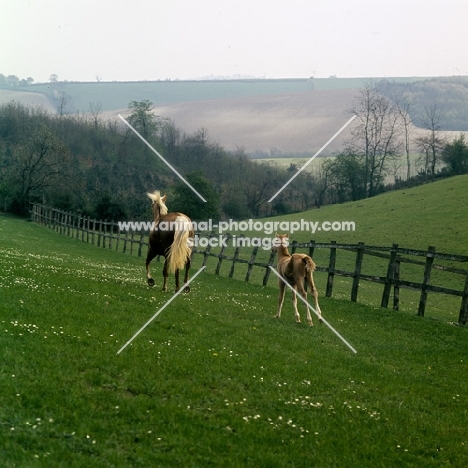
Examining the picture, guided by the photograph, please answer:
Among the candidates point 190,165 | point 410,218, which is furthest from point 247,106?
point 410,218

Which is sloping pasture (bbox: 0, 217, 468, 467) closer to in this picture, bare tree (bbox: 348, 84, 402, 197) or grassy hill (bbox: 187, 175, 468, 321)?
grassy hill (bbox: 187, 175, 468, 321)

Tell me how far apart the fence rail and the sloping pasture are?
459 cm

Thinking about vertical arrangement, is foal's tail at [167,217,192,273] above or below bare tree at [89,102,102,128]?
below

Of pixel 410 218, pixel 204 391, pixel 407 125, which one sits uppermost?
pixel 407 125

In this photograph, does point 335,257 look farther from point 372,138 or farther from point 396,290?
point 372,138

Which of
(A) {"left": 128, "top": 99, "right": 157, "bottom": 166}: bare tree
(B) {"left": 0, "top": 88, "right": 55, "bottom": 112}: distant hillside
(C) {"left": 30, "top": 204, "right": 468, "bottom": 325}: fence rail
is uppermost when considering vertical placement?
(B) {"left": 0, "top": 88, "right": 55, "bottom": 112}: distant hillside

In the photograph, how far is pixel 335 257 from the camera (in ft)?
76.2

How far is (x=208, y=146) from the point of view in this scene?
81.6 meters

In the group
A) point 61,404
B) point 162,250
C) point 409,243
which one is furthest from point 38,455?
point 409,243

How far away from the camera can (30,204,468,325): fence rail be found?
1692 centimetres

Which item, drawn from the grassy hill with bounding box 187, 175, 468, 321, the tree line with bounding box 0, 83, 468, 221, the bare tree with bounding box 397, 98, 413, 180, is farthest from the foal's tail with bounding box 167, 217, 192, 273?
the bare tree with bounding box 397, 98, 413, 180

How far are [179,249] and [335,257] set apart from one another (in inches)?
391

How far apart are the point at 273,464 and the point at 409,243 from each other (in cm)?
4387

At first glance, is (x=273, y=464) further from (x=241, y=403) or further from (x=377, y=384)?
(x=377, y=384)
